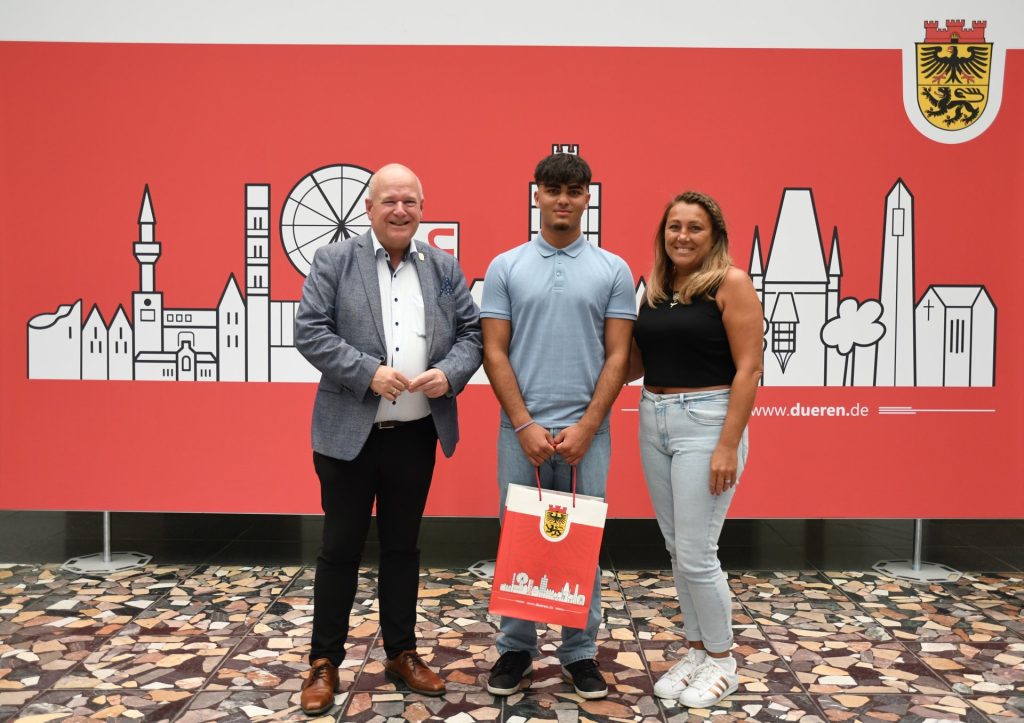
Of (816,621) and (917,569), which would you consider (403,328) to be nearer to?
(816,621)

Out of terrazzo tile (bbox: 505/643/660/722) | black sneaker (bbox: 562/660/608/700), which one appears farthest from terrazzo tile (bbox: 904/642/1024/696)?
black sneaker (bbox: 562/660/608/700)

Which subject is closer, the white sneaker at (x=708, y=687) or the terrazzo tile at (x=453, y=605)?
the white sneaker at (x=708, y=687)

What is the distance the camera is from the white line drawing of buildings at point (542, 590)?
7.70 ft

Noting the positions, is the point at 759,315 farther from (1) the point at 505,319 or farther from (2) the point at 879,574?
(2) the point at 879,574

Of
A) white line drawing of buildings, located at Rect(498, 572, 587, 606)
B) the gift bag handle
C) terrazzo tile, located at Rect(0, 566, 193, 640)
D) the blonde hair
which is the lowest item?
terrazzo tile, located at Rect(0, 566, 193, 640)

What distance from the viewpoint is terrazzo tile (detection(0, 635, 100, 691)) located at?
2609 mm

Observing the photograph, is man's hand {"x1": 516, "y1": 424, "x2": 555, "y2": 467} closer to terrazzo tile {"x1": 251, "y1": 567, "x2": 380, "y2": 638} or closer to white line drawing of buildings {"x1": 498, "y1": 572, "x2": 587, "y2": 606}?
white line drawing of buildings {"x1": 498, "y1": 572, "x2": 587, "y2": 606}

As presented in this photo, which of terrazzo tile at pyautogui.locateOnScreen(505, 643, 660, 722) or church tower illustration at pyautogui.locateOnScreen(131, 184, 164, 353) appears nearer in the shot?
terrazzo tile at pyautogui.locateOnScreen(505, 643, 660, 722)

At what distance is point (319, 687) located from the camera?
8.05 feet

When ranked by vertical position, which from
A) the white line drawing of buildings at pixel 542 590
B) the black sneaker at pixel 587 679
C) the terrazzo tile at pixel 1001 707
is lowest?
the terrazzo tile at pixel 1001 707

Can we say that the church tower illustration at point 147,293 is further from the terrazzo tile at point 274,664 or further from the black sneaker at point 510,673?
the black sneaker at point 510,673

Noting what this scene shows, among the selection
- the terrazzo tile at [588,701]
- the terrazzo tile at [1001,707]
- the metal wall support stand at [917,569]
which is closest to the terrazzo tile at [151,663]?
the terrazzo tile at [588,701]

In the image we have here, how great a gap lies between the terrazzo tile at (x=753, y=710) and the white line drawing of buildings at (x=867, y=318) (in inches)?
63.4

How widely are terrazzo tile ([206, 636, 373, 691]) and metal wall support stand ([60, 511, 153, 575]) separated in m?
1.21
